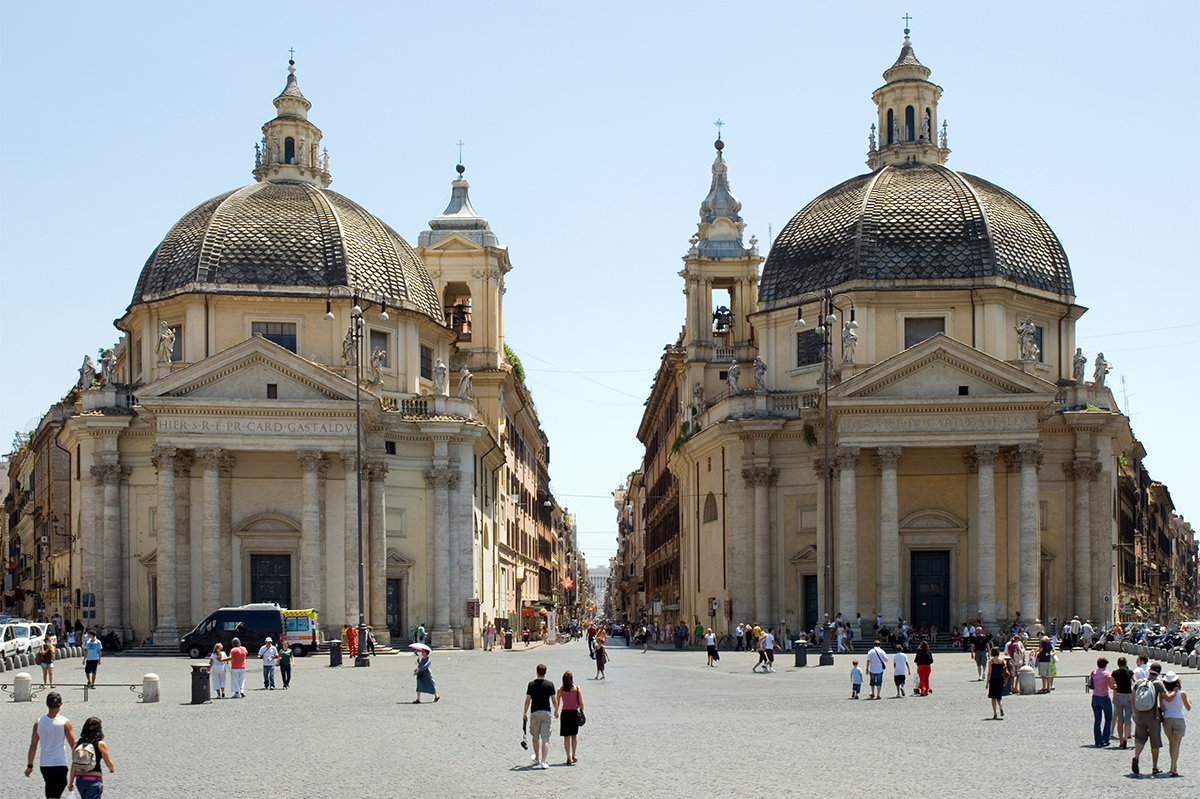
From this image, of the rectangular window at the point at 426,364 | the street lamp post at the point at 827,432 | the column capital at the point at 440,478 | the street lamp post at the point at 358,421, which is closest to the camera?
the street lamp post at the point at 827,432

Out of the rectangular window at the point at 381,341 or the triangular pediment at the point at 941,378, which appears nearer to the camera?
the triangular pediment at the point at 941,378

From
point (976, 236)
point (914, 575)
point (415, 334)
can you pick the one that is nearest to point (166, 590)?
point (415, 334)

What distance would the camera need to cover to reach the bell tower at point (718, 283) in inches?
3231

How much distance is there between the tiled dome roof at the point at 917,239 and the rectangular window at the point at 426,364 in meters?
15.3

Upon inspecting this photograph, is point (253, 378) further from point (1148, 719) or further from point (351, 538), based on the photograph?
point (1148, 719)

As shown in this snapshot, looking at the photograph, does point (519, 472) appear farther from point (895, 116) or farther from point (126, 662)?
point (126, 662)

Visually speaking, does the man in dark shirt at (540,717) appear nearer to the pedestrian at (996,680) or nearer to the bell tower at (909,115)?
the pedestrian at (996,680)

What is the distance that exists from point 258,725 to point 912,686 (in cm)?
1819

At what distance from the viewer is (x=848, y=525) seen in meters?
64.6

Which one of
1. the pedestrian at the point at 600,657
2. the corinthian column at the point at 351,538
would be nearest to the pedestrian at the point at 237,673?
the pedestrian at the point at 600,657


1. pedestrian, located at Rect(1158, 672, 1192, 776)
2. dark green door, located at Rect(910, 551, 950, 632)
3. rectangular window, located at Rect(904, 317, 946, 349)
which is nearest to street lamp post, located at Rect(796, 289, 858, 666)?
rectangular window, located at Rect(904, 317, 946, 349)

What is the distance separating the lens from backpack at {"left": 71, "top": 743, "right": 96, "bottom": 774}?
19844 mm

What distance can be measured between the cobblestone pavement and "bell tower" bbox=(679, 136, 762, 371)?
37348 mm

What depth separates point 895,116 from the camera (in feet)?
250
